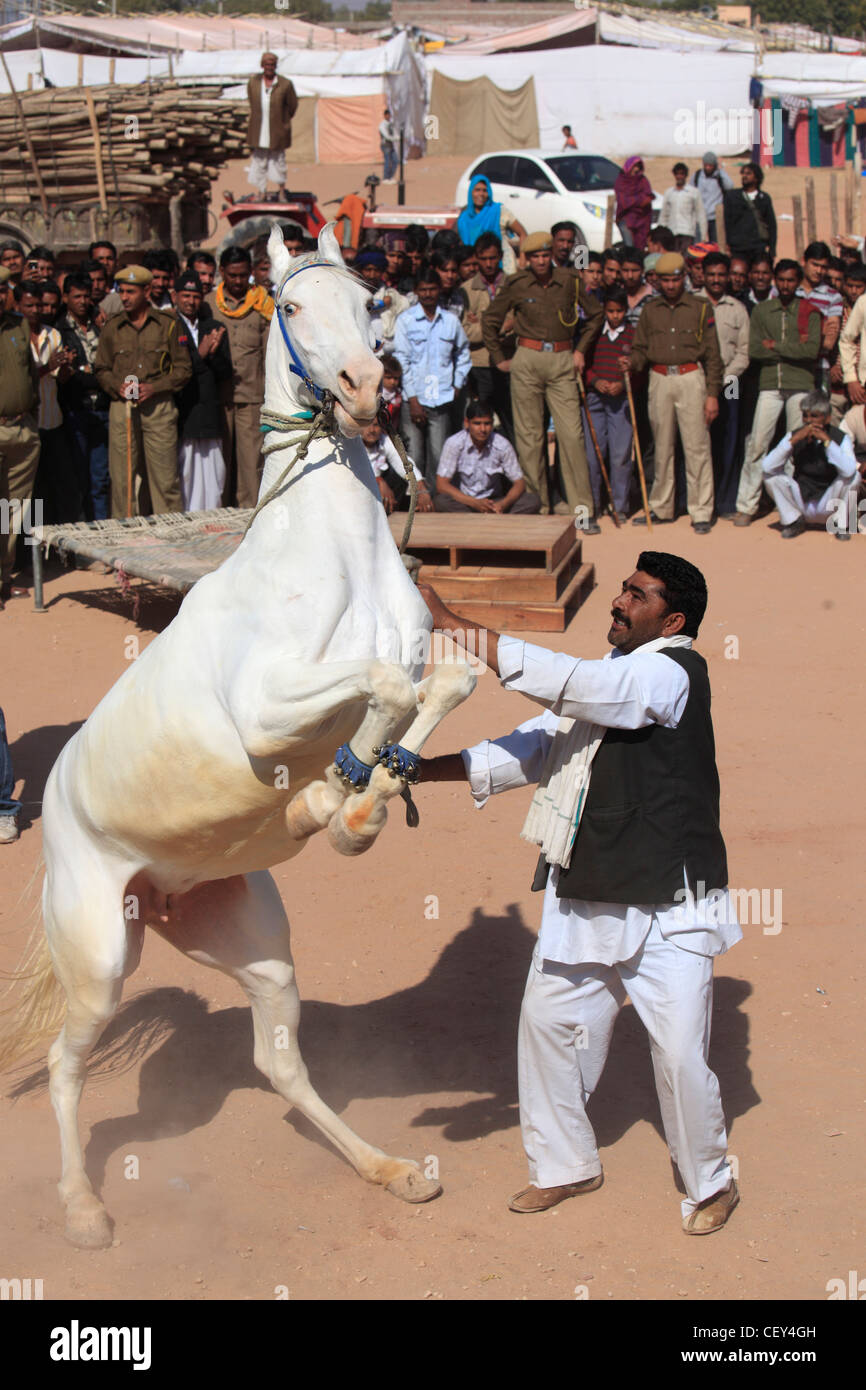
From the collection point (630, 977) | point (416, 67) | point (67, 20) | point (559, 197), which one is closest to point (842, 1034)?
point (630, 977)

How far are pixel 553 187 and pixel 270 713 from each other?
1794 cm

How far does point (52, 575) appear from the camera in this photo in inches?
438

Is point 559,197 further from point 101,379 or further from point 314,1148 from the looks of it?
point 314,1148

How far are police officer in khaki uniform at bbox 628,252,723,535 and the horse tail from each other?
8226 millimetres

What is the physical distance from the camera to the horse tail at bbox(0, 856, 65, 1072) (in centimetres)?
453

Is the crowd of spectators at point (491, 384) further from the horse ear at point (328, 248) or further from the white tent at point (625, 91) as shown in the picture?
the white tent at point (625, 91)

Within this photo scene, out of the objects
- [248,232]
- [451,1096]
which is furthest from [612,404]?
[451,1096]

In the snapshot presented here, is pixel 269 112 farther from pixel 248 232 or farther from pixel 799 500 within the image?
pixel 799 500

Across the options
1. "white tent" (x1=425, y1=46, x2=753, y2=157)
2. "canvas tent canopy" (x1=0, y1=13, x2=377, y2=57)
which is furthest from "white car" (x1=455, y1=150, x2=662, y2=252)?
"canvas tent canopy" (x1=0, y1=13, x2=377, y2=57)

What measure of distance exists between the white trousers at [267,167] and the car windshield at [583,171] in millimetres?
4581

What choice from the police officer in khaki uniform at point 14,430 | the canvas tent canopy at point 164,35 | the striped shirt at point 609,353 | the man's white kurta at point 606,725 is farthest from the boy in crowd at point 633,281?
the canvas tent canopy at point 164,35

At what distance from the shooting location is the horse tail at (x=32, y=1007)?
14.9ft

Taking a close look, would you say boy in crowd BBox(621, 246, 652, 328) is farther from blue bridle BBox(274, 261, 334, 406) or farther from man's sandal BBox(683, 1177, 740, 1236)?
man's sandal BBox(683, 1177, 740, 1236)

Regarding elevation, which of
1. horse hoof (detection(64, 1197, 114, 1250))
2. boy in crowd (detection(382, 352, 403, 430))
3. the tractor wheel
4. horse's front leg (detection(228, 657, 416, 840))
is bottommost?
horse hoof (detection(64, 1197, 114, 1250))
